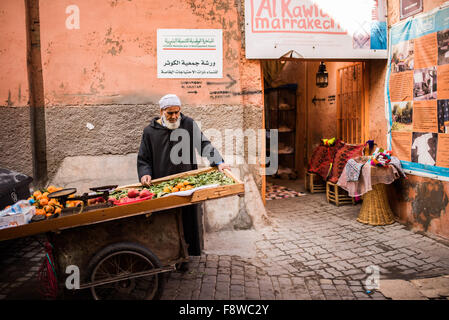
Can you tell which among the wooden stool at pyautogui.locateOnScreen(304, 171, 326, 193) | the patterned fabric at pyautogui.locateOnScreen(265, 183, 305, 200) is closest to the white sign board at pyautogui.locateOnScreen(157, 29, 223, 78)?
the patterned fabric at pyautogui.locateOnScreen(265, 183, 305, 200)

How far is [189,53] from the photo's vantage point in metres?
4.90

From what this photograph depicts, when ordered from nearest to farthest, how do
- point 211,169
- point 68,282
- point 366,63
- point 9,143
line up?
point 68,282 < point 211,169 < point 9,143 < point 366,63

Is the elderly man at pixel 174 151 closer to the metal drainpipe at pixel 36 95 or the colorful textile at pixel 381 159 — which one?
the metal drainpipe at pixel 36 95

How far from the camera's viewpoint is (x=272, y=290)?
131 inches

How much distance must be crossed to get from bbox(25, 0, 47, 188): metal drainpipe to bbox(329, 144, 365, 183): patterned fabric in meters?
5.46

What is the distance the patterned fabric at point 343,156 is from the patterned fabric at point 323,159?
243 mm

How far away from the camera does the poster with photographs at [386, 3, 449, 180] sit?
172 inches

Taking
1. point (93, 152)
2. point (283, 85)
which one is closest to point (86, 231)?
point (93, 152)

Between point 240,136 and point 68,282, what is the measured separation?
3288 millimetres

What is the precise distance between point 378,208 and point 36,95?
590 cm

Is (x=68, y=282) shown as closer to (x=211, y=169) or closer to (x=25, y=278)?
(x=25, y=278)

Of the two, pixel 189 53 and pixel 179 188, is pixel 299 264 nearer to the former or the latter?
pixel 179 188

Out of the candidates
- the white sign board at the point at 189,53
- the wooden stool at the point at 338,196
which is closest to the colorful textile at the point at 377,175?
the wooden stool at the point at 338,196

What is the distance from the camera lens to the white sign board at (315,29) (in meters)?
4.96
